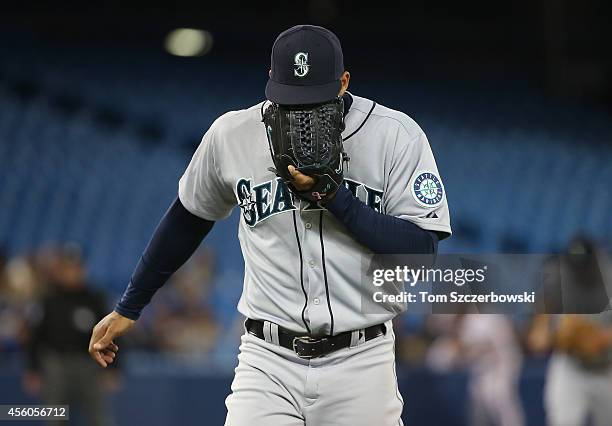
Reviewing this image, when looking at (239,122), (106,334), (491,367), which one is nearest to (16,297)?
(491,367)

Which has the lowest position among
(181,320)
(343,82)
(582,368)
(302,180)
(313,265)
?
(313,265)

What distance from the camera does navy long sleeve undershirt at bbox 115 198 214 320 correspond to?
2510 millimetres

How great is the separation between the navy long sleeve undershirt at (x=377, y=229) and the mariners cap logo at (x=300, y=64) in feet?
0.84

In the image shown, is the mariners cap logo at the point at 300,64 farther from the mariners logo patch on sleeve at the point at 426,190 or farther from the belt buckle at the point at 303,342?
the belt buckle at the point at 303,342

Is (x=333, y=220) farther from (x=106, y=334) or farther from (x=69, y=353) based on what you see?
(x=69, y=353)

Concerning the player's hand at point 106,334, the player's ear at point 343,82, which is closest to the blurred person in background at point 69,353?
the player's hand at point 106,334

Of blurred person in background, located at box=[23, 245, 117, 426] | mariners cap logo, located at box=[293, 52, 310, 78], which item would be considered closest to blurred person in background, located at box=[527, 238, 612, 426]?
blurred person in background, located at box=[23, 245, 117, 426]

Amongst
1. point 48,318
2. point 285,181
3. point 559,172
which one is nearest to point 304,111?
point 285,181

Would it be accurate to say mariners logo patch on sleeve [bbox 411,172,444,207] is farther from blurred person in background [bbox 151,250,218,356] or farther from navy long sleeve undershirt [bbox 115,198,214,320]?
blurred person in background [bbox 151,250,218,356]

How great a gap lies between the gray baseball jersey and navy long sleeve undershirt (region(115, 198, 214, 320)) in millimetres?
239

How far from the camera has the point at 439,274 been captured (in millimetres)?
2627

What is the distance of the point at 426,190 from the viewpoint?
2.27 metres

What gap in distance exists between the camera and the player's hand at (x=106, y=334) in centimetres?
254

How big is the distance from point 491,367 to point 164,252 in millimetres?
4231
